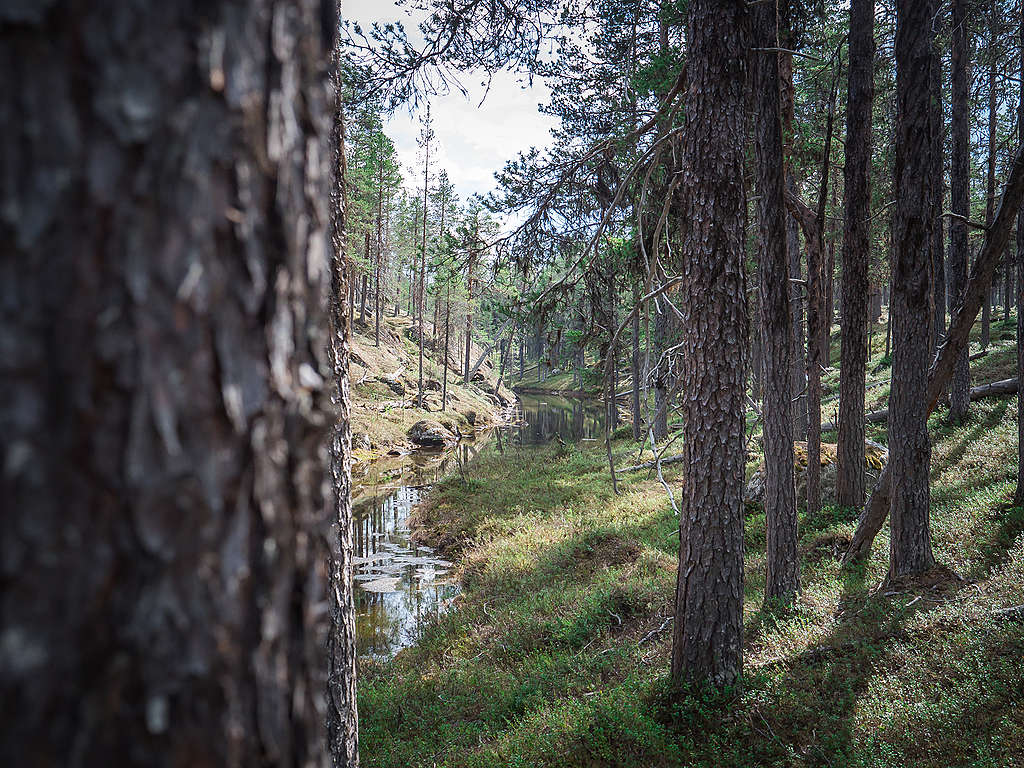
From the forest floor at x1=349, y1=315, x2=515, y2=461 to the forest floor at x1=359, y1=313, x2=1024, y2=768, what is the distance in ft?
41.8

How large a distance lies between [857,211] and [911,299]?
2374 mm

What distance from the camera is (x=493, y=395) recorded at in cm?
5322

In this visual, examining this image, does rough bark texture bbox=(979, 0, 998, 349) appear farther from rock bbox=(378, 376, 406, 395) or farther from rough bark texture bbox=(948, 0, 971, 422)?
rock bbox=(378, 376, 406, 395)

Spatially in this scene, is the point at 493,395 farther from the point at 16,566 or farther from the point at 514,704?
the point at 16,566

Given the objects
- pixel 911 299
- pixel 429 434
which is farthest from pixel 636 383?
pixel 429 434

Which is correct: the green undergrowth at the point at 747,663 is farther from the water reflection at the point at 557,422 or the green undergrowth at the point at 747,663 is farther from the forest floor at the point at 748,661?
the water reflection at the point at 557,422

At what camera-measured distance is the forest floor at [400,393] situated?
27.1 metres

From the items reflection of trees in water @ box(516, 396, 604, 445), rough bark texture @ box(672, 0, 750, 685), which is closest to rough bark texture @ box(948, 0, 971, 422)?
rough bark texture @ box(672, 0, 750, 685)

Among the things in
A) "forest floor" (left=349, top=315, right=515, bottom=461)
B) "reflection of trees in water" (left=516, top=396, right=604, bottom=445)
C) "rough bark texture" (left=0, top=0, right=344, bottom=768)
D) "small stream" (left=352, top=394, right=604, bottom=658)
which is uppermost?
"rough bark texture" (left=0, top=0, right=344, bottom=768)

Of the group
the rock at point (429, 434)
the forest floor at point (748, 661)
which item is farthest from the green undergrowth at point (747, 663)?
the rock at point (429, 434)

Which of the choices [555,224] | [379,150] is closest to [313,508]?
[555,224]

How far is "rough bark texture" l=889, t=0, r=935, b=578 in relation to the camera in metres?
5.88

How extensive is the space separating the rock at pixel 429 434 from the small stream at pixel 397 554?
3.63 feet

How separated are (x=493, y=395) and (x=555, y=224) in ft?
149
